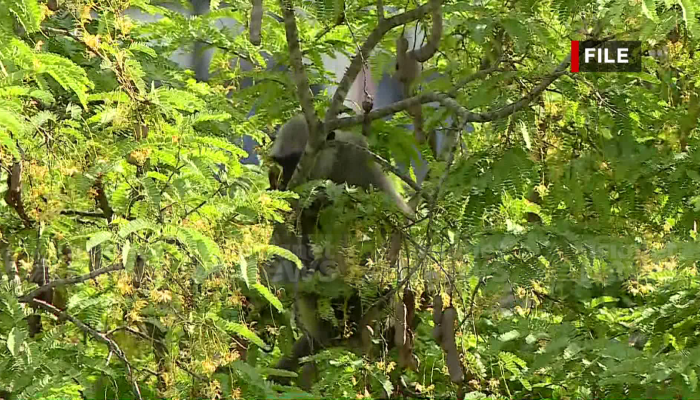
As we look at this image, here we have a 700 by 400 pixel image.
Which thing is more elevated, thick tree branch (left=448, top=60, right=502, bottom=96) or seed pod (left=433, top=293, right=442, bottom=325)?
thick tree branch (left=448, top=60, right=502, bottom=96)

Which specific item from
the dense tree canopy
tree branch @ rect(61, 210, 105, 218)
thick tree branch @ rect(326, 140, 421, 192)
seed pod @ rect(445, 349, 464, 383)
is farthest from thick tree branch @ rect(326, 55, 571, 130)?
tree branch @ rect(61, 210, 105, 218)

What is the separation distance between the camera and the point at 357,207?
350 cm

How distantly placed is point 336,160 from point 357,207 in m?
0.38

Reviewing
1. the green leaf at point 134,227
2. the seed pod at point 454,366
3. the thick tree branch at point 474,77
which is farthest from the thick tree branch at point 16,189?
the thick tree branch at point 474,77

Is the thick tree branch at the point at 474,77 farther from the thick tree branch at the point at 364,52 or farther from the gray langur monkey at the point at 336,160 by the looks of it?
the gray langur monkey at the point at 336,160

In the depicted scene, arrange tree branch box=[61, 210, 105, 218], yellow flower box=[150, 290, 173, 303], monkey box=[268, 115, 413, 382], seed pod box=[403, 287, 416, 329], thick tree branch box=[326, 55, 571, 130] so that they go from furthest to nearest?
1. monkey box=[268, 115, 413, 382]
2. seed pod box=[403, 287, 416, 329]
3. thick tree branch box=[326, 55, 571, 130]
4. tree branch box=[61, 210, 105, 218]
5. yellow flower box=[150, 290, 173, 303]

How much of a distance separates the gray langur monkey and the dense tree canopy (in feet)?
0.35

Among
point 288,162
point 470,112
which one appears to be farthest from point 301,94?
point 470,112

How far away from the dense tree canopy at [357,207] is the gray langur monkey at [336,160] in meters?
0.11

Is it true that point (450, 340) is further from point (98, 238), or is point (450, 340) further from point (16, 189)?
point (16, 189)

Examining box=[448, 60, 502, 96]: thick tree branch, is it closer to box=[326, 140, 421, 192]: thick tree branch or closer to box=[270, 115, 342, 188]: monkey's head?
box=[326, 140, 421, 192]: thick tree branch

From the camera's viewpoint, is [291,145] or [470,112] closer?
[470,112]

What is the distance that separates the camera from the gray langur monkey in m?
3.75

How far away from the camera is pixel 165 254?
2607 mm
